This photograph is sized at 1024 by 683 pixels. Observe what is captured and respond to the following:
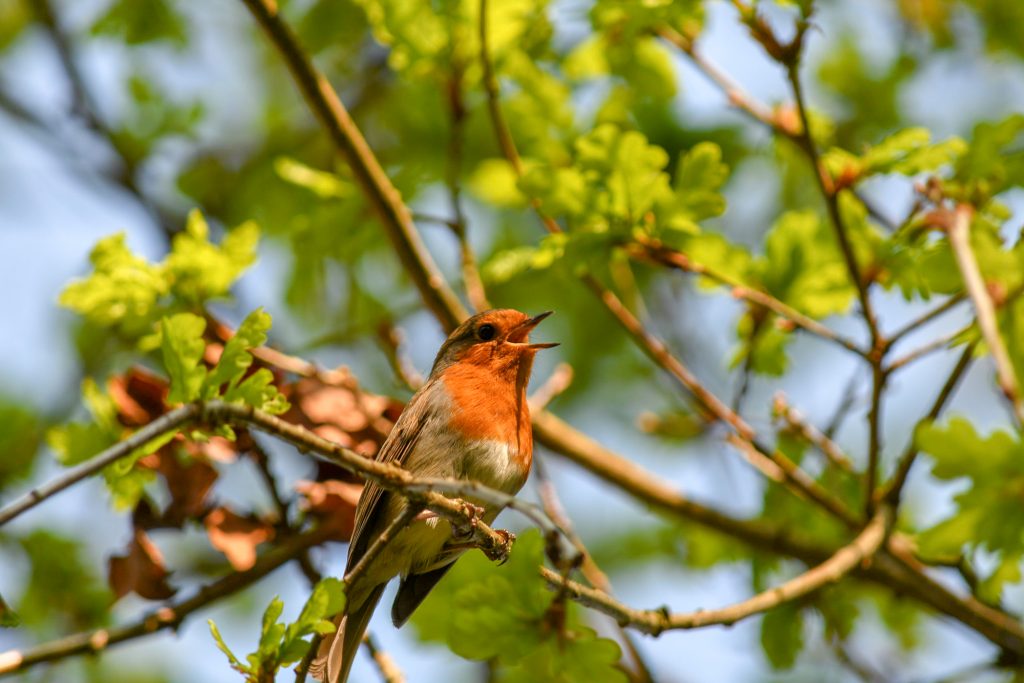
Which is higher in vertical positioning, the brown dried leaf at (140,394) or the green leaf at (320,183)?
the green leaf at (320,183)

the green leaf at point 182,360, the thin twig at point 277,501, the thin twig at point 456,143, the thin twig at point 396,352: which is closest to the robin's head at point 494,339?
the thin twig at point 396,352

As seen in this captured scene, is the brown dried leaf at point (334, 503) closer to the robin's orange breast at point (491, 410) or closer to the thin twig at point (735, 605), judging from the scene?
the robin's orange breast at point (491, 410)

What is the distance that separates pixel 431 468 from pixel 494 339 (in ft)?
3.05

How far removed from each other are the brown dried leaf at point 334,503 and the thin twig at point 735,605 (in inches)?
50.8

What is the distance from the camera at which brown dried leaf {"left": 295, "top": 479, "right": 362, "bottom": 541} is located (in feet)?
15.0

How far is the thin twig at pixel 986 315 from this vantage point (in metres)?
2.87

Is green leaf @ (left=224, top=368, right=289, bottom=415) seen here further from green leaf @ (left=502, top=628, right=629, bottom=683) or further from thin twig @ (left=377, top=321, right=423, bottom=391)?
thin twig @ (left=377, top=321, right=423, bottom=391)

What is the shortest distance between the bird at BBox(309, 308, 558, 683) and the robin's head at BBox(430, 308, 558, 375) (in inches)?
3.5

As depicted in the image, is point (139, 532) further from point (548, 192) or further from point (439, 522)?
point (548, 192)

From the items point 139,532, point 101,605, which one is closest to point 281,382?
point 139,532

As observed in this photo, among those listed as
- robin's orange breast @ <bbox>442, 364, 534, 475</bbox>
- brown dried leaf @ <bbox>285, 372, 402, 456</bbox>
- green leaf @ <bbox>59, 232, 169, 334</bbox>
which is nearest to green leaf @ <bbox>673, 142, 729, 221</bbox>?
robin's orange breast @ <bbox>442, 364, 534, 475</bbox>

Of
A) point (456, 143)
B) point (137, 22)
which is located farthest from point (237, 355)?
point (137, 22)

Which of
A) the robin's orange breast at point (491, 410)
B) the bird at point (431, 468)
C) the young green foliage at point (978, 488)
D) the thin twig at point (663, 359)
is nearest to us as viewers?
the young green foliage at point (978, 488)

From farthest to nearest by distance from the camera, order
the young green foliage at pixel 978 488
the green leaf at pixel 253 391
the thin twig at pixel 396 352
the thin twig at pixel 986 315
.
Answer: the thin twig at pixel 396 352, the green leaf at pixel 253 391, the thin twig at pixel 986 315, the young green foliage at pixel 978 488
